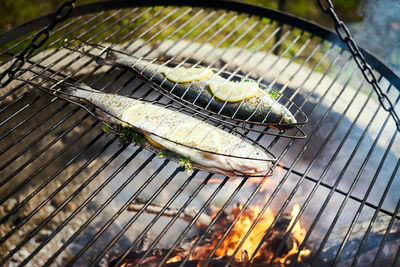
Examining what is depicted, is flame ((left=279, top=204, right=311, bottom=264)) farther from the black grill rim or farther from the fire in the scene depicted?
the black grill rim

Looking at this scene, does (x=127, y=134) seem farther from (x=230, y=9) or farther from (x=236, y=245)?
(x=230, y=9)

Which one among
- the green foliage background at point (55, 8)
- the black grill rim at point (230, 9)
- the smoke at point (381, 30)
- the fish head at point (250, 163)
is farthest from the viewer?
the green foliage background at point (55, 8)

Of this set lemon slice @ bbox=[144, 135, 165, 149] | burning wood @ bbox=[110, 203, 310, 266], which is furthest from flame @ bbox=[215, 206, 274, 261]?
lemon slice @ bbox=[144, 135, 165, 149]

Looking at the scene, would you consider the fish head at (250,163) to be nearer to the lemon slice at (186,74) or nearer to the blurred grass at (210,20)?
the lemon slice at (186,74)

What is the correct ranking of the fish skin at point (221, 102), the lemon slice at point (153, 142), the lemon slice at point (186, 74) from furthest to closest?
the lemon slice at point (186, 74), the fish skin at point (221, 102), the lemon slice at point (153, 142)

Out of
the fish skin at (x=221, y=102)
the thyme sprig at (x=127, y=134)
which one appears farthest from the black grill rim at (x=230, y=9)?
the thyme sprig at (x=127, y=134)

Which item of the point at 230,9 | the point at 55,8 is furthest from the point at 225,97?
the point at 55,8

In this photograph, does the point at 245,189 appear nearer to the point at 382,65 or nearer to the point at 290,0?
the point at 382,65
